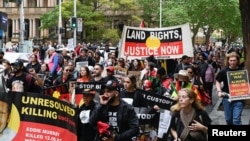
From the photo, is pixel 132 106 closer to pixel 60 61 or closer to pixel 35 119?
pixel 35 119

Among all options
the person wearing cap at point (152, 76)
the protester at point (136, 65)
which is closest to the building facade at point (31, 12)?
the protester at point (136, 65)

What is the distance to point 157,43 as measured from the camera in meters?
14.9

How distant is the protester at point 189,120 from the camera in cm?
636

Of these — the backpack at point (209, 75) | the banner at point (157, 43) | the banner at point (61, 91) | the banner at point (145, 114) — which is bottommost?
the backpack at point (209, 75)

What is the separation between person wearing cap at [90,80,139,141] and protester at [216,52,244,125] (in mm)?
3305

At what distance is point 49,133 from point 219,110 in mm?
9742

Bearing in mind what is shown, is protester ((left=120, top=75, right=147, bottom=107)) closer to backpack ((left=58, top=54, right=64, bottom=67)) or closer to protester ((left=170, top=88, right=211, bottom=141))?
protester ((left=170, top=88, right=211, bottom=141))

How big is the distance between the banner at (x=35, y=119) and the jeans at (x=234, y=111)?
4461 millimetres

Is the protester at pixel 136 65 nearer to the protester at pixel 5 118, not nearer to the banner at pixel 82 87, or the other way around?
the banner at pixel 82 87

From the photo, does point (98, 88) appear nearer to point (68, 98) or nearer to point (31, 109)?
point (68, 98)

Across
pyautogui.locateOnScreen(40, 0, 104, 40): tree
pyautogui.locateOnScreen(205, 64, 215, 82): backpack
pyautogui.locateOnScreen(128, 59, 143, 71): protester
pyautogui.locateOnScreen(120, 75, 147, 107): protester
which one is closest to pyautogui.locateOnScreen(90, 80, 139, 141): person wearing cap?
pyautogui.locateOnScreen(120, 75, 147, 107): protester

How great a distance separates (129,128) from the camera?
6805 millimetres

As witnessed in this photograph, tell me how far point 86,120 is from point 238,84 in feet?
11.1

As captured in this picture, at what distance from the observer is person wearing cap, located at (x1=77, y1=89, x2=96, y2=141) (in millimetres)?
7312
